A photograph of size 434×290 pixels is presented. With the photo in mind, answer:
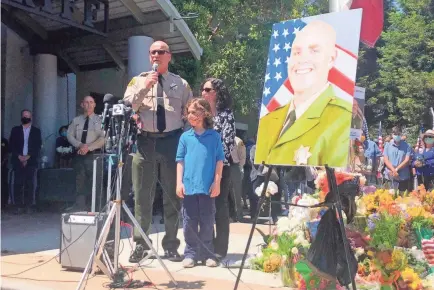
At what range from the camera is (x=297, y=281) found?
4.53 m

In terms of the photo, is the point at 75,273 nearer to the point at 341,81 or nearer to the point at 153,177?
the point at 153,177

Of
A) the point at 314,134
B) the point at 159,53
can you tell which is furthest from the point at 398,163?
the point at 314,134

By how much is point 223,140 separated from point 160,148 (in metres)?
0.68

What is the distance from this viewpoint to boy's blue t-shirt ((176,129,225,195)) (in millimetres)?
5254

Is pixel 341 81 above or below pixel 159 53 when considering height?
below

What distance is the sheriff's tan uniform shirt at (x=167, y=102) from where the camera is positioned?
5.39 metres

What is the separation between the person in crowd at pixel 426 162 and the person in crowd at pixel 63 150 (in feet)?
22.7

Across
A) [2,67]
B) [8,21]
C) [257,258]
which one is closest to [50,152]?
[2,67]

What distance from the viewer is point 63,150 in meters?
10.4

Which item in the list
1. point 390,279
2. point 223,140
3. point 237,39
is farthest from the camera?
point 237,39

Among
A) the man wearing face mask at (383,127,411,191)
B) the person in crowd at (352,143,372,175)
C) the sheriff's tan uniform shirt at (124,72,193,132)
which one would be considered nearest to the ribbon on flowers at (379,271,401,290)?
the person in crowd at (352,143,372,175)

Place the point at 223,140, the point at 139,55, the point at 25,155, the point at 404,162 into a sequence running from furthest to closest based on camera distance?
1. the point at 404,162
2. the point at 139,55
3. the point at 25,155
4. the point at 223,140

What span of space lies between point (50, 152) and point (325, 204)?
831 cm

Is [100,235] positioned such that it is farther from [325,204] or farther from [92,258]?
[325,204]
